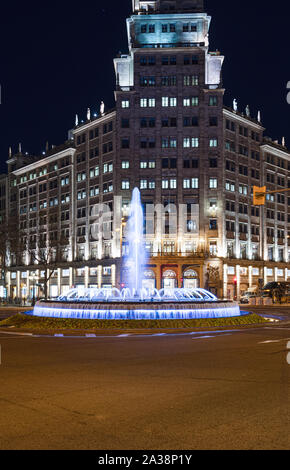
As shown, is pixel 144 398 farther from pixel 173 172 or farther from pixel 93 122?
pixel 93 122

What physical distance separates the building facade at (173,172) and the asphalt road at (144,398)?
56.7 metres

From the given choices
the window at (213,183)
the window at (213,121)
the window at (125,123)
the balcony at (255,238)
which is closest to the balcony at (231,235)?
the balcony at (255,238)

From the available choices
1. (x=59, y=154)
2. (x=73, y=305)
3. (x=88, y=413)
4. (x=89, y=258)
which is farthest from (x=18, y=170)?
(x=88, y=413)

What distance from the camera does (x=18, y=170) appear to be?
10250cm

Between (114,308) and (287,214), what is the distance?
7234 cm

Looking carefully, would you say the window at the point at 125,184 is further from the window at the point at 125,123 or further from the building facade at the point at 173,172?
the window at the point at 125,123

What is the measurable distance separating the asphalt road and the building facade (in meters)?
56.7

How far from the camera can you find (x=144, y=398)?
8133 millimetres

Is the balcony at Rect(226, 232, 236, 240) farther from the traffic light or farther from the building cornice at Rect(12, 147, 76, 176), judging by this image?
the traffic light

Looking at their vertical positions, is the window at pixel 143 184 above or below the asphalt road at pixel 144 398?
above

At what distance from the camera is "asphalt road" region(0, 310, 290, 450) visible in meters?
5.89

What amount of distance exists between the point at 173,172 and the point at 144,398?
6651cm

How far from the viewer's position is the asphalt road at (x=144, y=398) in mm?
5891

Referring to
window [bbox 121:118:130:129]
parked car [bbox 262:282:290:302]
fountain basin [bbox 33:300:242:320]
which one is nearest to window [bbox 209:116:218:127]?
window [bbox 121:118:130:129]
